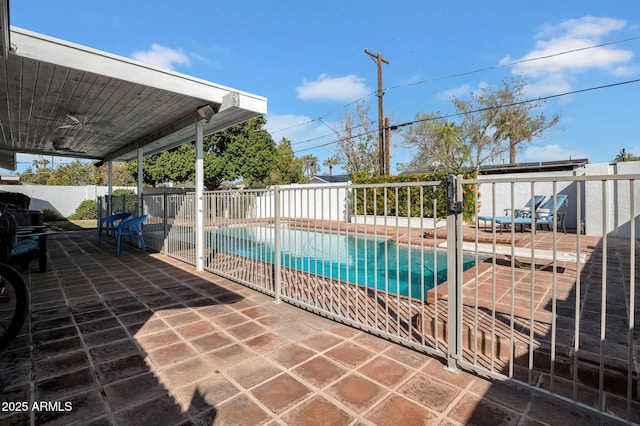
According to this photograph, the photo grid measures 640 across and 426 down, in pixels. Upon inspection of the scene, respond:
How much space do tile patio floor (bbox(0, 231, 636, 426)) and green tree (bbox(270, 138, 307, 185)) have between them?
25.1 meters

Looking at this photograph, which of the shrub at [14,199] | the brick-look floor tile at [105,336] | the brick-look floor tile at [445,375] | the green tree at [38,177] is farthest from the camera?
the green tree at [38,177]

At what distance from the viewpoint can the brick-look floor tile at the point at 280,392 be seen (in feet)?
5.86

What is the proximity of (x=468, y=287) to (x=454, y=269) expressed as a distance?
1.60m

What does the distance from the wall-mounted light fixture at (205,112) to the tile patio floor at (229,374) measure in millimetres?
A: 2906

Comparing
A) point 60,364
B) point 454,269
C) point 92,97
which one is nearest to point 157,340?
point 60,364

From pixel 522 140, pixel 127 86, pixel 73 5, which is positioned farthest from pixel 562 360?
pixel 522 140

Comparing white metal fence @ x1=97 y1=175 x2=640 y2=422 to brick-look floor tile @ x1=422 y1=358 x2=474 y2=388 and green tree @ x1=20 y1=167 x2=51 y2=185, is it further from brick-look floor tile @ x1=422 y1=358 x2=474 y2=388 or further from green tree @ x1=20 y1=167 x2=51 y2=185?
green tree @ x1=20 y1=167 x2=51 y2=185

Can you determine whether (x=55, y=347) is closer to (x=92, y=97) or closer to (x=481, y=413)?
(x=481, y=413)

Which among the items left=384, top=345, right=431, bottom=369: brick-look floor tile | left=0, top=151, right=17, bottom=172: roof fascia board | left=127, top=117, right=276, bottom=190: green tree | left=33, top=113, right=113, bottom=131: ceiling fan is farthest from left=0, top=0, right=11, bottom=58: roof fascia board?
left=127, top=117, right=276, bottom=190: green tree

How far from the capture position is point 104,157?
1025cm

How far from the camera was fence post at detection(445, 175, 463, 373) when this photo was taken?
208cm

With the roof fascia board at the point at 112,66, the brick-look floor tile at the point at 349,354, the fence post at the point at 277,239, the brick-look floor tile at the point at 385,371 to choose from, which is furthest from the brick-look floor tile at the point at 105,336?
the roof fascia board at the point at 112,66

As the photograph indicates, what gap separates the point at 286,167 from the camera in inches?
1152

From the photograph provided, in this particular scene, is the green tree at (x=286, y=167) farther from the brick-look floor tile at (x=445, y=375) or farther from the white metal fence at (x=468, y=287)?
the brick-look floor tile at (x=445, y=375)
